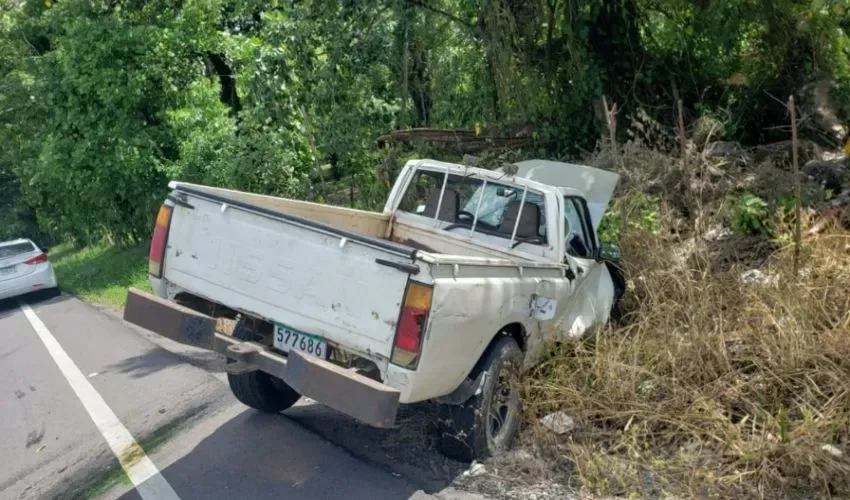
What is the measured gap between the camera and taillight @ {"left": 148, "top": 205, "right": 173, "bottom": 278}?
5.57 metres

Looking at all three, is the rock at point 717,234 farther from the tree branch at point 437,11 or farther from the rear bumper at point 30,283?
the rear bumper at point 30,283

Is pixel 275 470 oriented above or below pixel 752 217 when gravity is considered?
below

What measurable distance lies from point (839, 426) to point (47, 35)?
64.0 feet

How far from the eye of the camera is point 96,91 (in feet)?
56.4

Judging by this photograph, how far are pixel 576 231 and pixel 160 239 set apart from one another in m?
3.31

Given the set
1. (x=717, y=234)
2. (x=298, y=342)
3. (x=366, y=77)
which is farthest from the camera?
(x=366, y=77)

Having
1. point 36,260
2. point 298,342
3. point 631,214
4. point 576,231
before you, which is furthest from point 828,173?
point 36,260

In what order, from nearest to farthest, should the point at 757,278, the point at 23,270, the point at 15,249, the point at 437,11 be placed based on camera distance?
the point at 757,278, the point at 437,11, the point at 23,270, the point at 15,249

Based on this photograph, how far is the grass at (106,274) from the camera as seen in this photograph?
1611 cm

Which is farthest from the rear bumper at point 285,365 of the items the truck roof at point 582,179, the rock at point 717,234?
the rock at point 717,234

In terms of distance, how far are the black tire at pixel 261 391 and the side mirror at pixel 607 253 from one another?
271 cm

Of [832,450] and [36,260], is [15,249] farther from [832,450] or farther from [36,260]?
[832,450]

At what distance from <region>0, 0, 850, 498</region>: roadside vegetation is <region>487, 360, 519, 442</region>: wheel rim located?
0.66 feet

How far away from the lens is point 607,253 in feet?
22.7
